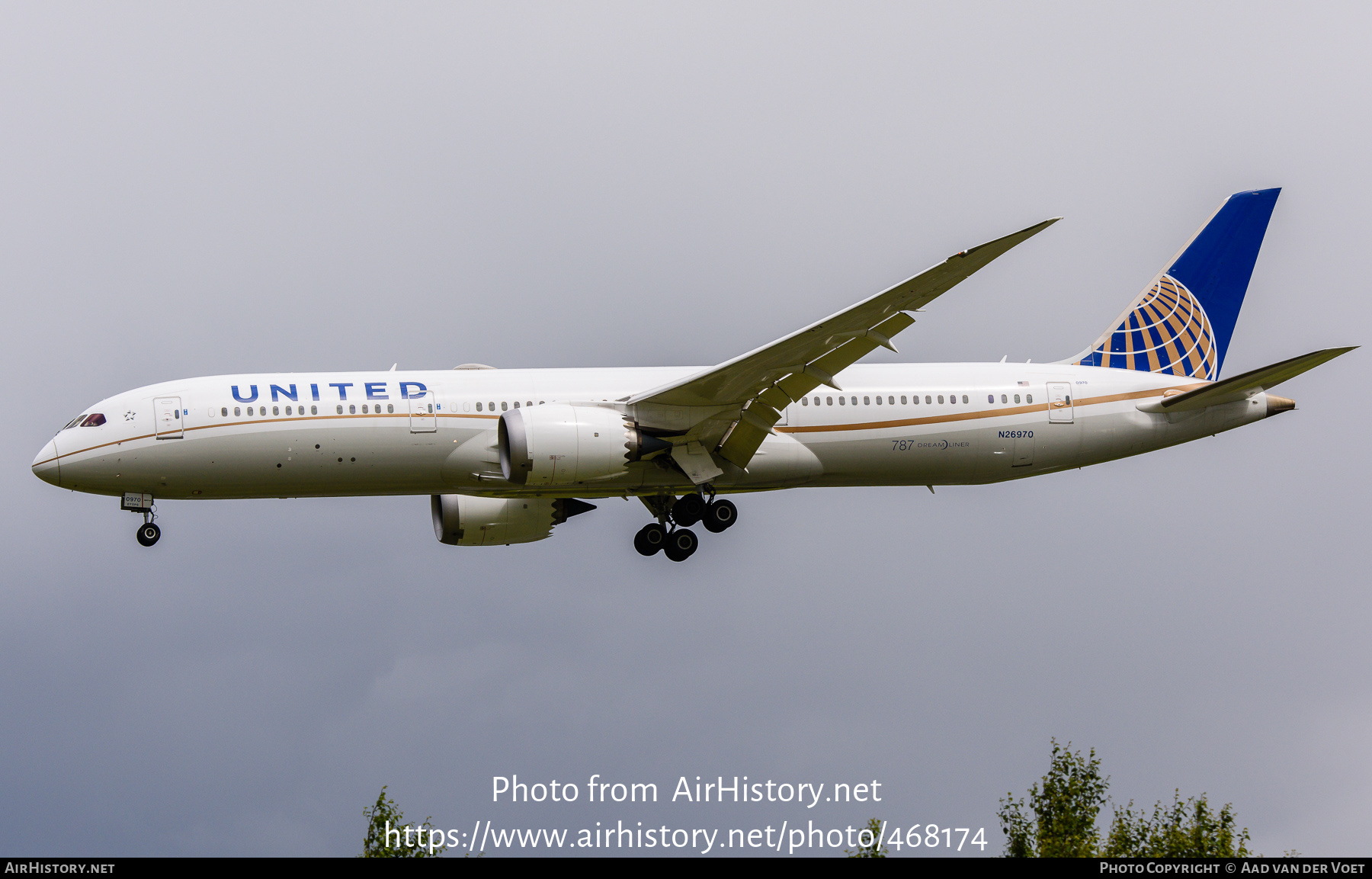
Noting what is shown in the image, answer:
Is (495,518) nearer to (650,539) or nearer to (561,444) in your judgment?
(650,539)

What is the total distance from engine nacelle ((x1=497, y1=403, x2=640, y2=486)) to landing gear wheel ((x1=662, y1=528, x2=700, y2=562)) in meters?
3.64

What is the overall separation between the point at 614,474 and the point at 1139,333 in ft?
45.0

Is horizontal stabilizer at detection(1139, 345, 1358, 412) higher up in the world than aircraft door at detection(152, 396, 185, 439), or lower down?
higher up

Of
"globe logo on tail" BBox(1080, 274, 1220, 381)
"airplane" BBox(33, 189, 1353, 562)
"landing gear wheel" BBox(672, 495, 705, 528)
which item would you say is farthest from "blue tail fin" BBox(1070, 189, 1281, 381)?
"landing gear wheel" BBox(672, 495, 705, 528)

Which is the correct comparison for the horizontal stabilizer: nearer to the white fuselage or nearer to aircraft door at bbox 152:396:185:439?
the white fuselage

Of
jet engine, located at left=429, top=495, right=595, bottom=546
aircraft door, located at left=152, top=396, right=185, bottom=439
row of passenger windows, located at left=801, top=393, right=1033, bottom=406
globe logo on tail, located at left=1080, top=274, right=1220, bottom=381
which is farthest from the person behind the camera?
globe logo on tail, located at left=1080, top=274, right=1220, bottom=381

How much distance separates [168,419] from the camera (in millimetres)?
31516

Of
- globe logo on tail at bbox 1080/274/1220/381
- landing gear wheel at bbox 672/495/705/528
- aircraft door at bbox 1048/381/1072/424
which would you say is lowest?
landing gear wheel at bbox 672/495/705/528

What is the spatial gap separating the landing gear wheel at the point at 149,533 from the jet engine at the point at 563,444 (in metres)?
7.32

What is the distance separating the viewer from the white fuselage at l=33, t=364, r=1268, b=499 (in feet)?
103

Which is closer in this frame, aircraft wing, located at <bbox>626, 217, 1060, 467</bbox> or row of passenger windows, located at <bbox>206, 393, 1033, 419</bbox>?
aircraft wing, located at <bbox>626, 217, 1060, 467</bbox>

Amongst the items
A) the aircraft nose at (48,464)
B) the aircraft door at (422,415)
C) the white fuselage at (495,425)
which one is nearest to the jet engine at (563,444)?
the white fuselage at (495,425)

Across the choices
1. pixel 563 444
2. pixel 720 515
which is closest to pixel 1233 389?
pixel 720 515
